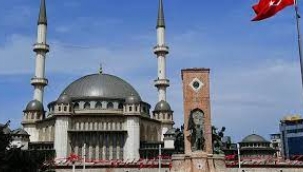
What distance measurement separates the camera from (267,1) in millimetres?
18906

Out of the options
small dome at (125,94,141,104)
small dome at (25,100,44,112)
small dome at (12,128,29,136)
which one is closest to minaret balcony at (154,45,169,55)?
small dome at (125,94,141,104)

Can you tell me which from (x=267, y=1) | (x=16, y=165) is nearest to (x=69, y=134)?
(x=16, y=165)

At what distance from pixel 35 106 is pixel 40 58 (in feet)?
30.3

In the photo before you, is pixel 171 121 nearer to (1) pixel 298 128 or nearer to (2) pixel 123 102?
(2) pixel 123 102

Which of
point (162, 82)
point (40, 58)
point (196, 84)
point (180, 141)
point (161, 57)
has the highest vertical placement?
point (161, 57)

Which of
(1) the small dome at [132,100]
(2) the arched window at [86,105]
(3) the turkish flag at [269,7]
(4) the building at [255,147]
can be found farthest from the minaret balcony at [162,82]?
(3) the turkish flag at [269,7]

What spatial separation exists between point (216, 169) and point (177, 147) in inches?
163

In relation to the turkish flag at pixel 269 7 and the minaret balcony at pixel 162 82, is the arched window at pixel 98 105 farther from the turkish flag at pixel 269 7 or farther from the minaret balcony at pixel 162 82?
the turkish flag at pixel 269 7

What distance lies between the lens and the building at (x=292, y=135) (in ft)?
427

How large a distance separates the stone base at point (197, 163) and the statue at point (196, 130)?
2.42 feet

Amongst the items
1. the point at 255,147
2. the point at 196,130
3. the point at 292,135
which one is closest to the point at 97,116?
the point at 255,147

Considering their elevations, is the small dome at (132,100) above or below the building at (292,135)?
above

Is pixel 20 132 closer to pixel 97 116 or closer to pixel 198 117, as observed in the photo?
pixel 97 116

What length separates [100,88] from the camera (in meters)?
92.6
